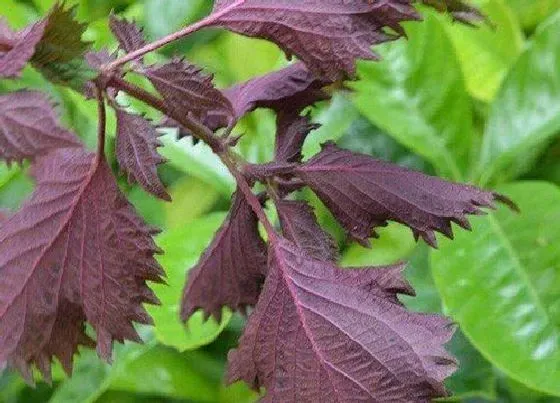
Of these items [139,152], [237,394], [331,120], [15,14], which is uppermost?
[139,152]

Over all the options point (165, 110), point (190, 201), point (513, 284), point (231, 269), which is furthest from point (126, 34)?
point (190, 201)

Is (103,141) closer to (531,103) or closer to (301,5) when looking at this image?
(301,5)

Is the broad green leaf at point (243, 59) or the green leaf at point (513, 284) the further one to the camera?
the broad green leaf at point (243, 59)

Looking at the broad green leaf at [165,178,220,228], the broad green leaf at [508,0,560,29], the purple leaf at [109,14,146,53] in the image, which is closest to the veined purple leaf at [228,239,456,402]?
the purple leaf at [109,14,146,53]

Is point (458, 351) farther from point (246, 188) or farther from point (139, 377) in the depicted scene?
point (246, 188)

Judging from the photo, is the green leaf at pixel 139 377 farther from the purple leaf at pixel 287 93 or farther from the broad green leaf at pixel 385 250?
the purple leaf at pixel 287 93

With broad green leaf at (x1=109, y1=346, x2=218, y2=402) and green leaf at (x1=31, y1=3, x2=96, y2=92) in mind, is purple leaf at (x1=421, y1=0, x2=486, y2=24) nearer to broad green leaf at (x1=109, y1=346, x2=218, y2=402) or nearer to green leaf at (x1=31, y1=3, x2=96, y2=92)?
green leaf at (x1=31, y1=3, x2=96, y2=92)

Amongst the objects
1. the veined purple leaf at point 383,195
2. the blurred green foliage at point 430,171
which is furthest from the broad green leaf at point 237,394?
the veined purple leaf at point 383,195

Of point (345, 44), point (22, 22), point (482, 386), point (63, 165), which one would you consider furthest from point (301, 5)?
point (22, 22)
